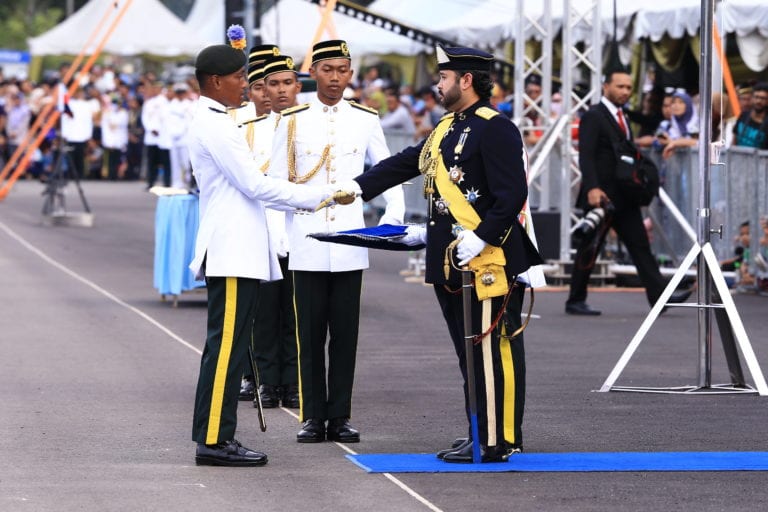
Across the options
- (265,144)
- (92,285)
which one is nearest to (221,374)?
(265,144)

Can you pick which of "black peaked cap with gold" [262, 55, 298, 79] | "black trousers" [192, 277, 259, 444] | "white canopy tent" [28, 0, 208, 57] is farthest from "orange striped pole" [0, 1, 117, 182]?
"black trousers" [192, 277, 259, 444]

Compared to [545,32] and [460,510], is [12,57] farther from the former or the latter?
[460,510]

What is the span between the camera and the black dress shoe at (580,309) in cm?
1561

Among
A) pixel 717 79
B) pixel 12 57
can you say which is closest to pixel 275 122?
pixel 717 79

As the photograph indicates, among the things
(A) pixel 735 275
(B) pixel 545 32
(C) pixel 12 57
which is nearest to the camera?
(A) pixel 735 275

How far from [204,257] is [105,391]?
103 inches

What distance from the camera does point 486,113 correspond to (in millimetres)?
8289

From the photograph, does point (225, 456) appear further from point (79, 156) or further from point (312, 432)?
point (79, 156)

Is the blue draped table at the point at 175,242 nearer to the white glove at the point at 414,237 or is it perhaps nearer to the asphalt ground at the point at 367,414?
the asphalt ground at the point at 367,414

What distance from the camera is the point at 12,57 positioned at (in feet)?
186

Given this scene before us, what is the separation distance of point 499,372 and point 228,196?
1.51 meters

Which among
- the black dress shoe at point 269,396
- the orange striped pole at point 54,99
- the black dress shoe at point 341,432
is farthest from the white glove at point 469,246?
the orange striped pole at point 54,99

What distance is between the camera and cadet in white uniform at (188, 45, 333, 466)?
8305mm

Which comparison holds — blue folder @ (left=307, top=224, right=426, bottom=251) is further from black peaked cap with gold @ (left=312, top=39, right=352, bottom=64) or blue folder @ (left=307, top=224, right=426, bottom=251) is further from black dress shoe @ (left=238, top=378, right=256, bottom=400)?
black dress shoe @ (left=238, top=378, right=256, bottom=400)
